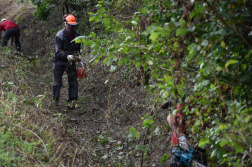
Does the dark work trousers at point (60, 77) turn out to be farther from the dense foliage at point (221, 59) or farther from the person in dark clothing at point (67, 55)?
the dense foliage at point (221, 59)

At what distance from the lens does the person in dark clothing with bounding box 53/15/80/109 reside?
17.9 ft

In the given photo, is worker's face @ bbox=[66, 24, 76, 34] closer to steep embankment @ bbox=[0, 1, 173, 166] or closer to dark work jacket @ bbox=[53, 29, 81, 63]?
dark work jacket @ bbox=[53, 29, 81, 63]

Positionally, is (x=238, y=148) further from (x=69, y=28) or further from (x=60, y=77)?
(x=60, y=77)

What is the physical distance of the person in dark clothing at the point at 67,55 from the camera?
546 centimetres

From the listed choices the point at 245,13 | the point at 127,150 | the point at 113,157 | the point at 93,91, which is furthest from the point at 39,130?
the point at 93,91

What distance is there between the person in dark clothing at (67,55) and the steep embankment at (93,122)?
0.44 metres

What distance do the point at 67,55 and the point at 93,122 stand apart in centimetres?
167

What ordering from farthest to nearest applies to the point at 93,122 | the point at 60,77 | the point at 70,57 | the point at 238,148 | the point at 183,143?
the point at 60,77, the point at 93,122, the point at 70,57, the point at 183,143, the point at 238,148

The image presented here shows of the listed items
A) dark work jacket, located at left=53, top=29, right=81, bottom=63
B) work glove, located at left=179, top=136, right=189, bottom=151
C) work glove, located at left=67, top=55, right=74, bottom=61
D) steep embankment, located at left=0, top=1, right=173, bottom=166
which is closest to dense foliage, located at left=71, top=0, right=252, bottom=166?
work glove, located at left=179, top=136, right=189, bottom=151

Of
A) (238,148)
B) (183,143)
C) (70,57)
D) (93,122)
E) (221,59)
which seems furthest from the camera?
(93,122)

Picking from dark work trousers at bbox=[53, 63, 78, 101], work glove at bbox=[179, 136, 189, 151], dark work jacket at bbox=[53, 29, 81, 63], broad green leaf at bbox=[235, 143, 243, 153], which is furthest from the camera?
dark work trousers at bbox=[53, 63, 78, 101]

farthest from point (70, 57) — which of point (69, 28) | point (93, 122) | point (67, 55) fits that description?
point (93, 122)

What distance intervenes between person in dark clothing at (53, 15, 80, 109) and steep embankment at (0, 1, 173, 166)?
17.4 inches

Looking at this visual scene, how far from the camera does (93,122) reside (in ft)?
18.2
